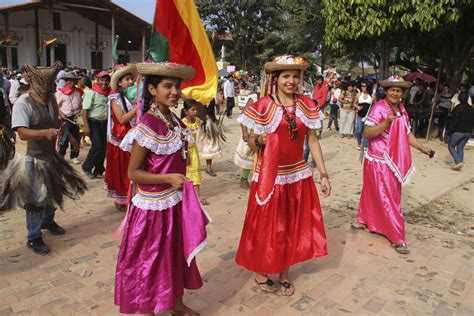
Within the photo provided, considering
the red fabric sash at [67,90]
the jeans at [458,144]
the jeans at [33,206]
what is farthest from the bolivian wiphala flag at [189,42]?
the jeans at [458,144]

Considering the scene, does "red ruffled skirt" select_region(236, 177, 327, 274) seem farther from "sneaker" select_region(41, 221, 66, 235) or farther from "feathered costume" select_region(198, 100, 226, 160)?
"feathered costume" select_region(198, 100, 226, 160)

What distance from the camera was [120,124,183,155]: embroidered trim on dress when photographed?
2.68 metres

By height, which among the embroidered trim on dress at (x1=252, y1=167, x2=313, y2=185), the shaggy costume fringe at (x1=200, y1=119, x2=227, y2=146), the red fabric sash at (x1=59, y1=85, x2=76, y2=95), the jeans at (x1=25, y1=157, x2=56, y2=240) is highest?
the red fabric sash at (x1=59, y1=85, x2=76, y2=95)

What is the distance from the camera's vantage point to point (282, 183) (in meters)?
3.48

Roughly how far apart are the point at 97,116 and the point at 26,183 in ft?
9.60

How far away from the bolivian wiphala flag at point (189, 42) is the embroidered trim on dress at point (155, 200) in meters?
1.48

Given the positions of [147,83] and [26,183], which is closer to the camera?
[147,83]

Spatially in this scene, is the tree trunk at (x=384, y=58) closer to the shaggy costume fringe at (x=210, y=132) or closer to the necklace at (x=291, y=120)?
the shaggy costume fringe at (x=210, y=132)

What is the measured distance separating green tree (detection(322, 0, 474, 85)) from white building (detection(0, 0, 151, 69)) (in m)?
17.9

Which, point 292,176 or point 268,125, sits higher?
point 268,125

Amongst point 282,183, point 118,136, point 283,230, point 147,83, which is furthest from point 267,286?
point 118,136

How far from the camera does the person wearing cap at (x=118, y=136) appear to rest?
5418mm

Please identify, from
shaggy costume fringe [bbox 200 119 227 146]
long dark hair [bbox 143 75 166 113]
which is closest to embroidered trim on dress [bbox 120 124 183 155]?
long dark hair [bbox 143 75 166 113]

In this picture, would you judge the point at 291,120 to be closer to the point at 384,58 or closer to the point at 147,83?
the point at 147,83
